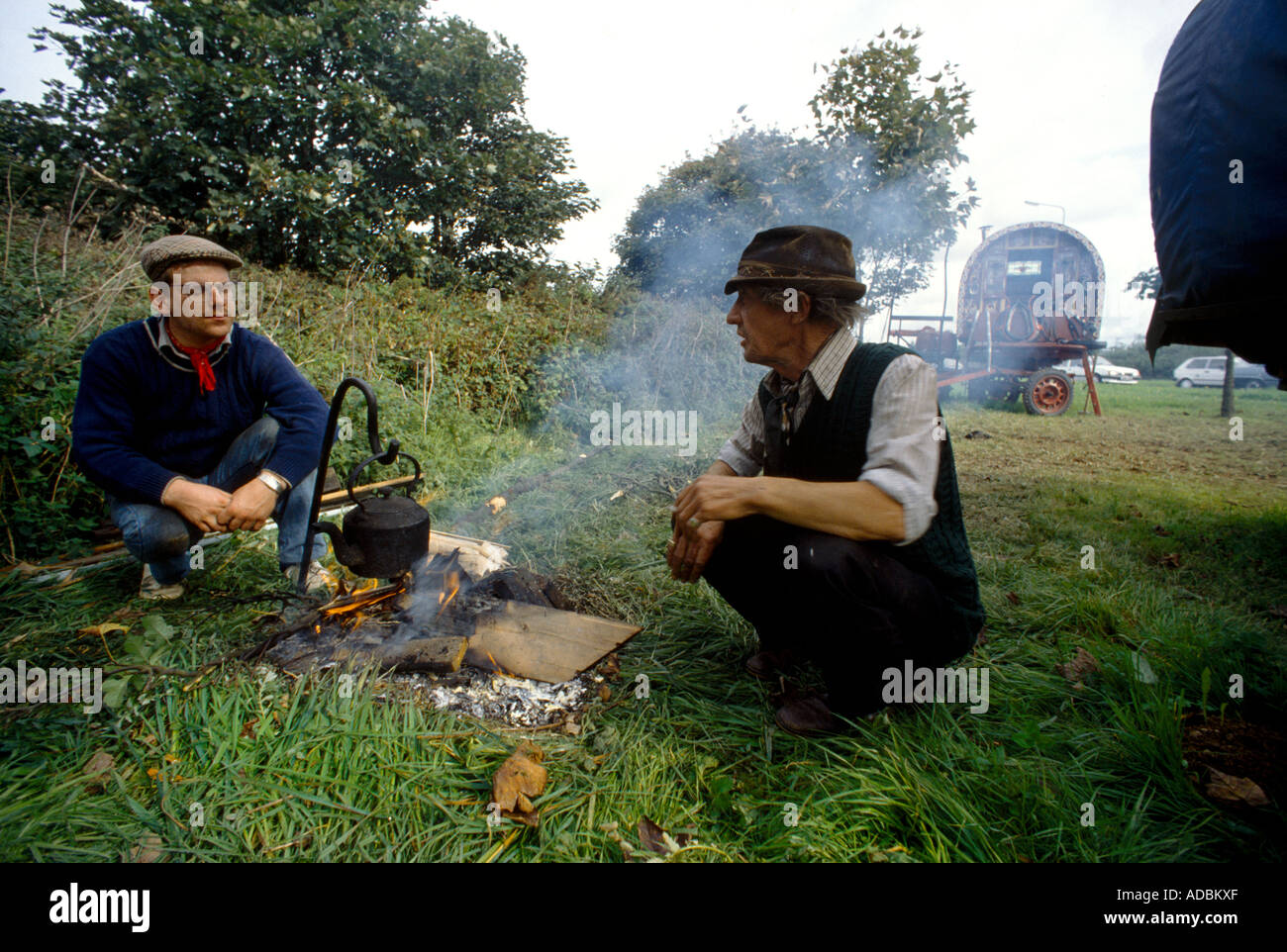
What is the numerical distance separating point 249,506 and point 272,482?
177mm

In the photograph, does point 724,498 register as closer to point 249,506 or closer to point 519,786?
point 519,786

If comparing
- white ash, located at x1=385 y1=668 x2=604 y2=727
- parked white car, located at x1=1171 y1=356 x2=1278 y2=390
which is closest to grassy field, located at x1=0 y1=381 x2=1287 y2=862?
white ash, located at x1=385 y1=668 x2=604 y2=727

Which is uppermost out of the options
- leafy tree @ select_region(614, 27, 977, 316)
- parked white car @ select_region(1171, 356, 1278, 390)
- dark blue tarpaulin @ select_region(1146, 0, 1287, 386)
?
leafy tree @ select_region(614, 27, 977, 316)

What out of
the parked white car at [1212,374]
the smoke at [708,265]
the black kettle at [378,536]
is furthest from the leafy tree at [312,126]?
the parked white car at [1212,374]

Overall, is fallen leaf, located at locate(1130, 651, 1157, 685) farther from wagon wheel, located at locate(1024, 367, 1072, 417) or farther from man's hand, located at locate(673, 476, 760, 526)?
wagon wheel, located at locate(1024, 367, 1072, 417)

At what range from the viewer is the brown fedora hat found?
1988 millimetres

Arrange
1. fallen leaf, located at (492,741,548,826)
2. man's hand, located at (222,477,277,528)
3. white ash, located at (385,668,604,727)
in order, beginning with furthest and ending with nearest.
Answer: man's hand, located at (222,477,277,528) → white ash, located at (385,668,604,727) → fallen leaf, located at (492,741,548,826)

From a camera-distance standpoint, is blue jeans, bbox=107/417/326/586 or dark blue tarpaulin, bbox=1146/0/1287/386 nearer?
dark blue tarpaulin, bbox=1146/0/1287/386

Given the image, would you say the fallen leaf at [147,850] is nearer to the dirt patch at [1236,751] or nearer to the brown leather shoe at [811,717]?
the brown leather shoe at [811,717]

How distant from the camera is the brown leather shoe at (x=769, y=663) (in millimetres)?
2469

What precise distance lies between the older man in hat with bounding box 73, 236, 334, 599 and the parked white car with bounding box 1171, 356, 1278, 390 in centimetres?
3201

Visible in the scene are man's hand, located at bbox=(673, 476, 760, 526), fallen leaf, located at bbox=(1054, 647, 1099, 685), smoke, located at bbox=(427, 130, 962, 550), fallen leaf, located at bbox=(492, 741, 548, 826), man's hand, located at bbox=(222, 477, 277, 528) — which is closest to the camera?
fallen leaf, located at bbox=(492, 741, 548, 826)

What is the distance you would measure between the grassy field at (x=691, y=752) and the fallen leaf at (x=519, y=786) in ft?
0.14
